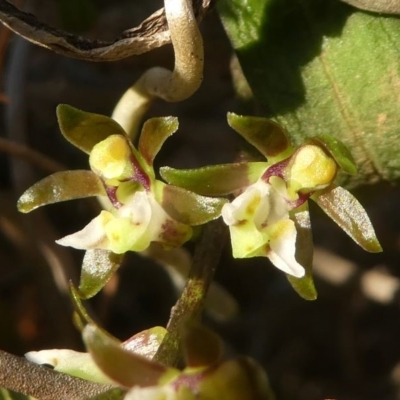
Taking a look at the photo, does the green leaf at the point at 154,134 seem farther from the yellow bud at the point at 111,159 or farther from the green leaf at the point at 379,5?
the green leaf at the point at 379,5

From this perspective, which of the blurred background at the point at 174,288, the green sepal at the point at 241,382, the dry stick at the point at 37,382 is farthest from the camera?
the blurred background at the point at 174,288

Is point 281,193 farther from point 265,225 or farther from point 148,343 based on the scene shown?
point 148,343

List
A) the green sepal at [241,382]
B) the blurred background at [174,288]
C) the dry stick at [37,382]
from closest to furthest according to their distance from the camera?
1. the green sepal at [241,382]
2. the dry stick at [37,382]
3. the blurred background at [174,288]

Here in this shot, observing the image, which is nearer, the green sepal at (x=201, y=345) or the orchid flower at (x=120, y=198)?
the green sepal at (x=201, y=345)

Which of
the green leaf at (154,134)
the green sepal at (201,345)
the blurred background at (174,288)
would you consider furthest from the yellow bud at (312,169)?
the blurred background at (174,288)

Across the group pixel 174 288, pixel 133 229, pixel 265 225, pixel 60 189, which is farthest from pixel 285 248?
pixel 174 288

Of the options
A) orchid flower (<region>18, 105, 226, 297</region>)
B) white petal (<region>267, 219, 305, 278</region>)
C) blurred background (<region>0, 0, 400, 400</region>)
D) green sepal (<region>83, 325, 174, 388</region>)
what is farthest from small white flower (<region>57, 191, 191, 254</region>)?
blurred background (<region>0, 0, 400, 400</region>)

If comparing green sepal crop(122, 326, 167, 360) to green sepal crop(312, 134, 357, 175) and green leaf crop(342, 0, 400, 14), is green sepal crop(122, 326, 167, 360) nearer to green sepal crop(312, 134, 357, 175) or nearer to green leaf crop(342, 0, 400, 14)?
green sepal crop(312, 134, 357, 175)

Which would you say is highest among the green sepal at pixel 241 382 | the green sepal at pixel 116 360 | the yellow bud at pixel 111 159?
the yellow bud at pixel 111 159
